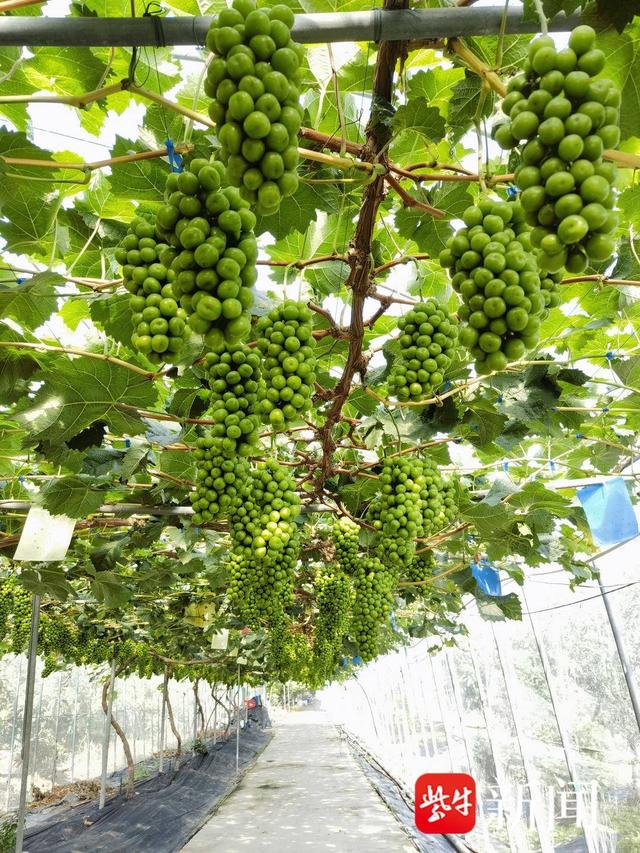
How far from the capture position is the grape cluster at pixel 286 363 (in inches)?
78.0

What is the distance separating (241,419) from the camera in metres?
2.33

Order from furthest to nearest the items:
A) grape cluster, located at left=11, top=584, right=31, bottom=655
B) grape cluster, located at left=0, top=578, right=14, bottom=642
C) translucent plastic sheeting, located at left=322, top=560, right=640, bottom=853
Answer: grape cluster, located at left=11, top=584, right=31, bottom=655 < grape cluster, located at left=0, top=578, right=14, bottom=642 < translucent plastic sheeting, located at left=322, top=560, right=640, bottom=853

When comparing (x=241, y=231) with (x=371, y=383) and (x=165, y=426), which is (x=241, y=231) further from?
(x=165, y=426)

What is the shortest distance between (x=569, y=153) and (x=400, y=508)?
251cm

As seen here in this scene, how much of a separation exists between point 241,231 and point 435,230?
134cm

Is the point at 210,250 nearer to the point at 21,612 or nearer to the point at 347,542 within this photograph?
the point at 347,542

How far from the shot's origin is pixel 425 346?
227cm

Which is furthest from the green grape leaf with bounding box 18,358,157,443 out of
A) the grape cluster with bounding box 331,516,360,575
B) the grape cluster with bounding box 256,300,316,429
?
the grape cluster with bounding box 331,516,360,575

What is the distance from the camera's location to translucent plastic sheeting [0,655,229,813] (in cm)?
1362

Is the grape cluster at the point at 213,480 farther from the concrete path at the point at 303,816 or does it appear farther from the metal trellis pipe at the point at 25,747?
the concrete path at the point at 303,816

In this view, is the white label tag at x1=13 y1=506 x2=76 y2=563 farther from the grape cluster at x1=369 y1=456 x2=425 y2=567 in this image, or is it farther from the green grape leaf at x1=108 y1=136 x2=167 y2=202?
the green grape leaf at x1=108 y1=136 x2=167 y2=202

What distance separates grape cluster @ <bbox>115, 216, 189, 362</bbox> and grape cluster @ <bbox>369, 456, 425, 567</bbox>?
1981 millimetres

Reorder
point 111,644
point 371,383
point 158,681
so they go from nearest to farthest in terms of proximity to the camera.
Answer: point 371,383 < point 111,644 < point 158,681

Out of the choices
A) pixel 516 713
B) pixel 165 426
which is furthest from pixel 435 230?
pixel 516 713
